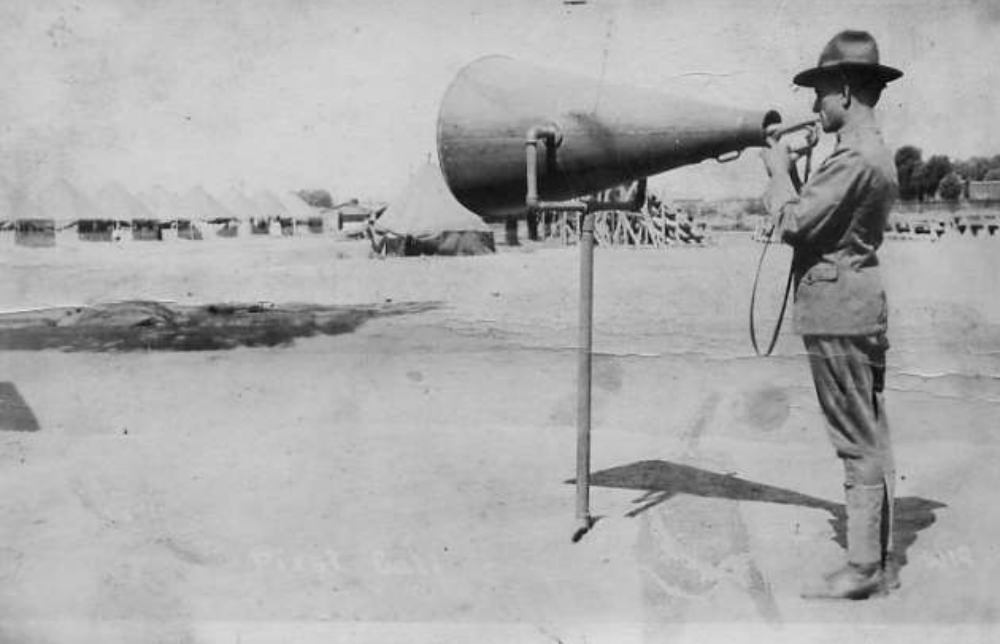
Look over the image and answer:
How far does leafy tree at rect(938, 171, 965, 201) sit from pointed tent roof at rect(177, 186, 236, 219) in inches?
175

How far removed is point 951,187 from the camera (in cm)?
572

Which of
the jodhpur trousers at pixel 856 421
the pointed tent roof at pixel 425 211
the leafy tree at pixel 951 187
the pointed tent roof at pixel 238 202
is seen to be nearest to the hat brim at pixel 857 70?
the jodhpur trousers at pixel 856 421

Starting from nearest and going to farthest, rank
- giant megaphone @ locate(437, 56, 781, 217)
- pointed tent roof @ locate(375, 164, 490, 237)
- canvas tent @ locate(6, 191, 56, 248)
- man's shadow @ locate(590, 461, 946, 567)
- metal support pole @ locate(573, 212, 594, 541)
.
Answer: giant megaphone @ locate(437, 56, 781, 217) → metal support pole @ locate(573, 212, 594, 541) → man's shadow @ locate(590, 461, 946, 567) → canvas tent @ locate(6, 191, 56, 248) → pointed tent roof @ locate(375, 164, 490, 237)

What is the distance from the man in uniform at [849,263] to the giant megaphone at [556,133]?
1.26ft

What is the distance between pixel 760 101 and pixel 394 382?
9.06 feet

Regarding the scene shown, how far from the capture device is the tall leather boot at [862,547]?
3.91m

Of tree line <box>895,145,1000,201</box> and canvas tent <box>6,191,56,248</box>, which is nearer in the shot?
canvas tent <box>6,191,56,248</box>

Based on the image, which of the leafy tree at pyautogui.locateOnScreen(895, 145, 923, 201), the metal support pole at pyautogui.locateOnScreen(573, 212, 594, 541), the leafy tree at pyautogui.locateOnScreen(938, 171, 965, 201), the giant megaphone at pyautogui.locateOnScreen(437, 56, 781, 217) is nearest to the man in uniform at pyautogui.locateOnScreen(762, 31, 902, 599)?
the giant megaphone at pyautogui.locateOnScreen(437, 56, 781, 217)

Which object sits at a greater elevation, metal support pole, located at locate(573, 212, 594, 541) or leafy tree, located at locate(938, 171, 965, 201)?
leafy tree, located at locate(938, 171, 965, 201)

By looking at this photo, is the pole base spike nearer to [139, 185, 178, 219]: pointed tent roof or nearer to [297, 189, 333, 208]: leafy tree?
[297, 189, 333, 208]: leafy tree

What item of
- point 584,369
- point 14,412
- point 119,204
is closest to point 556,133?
point 584,369

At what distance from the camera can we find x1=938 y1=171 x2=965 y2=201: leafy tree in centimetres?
564

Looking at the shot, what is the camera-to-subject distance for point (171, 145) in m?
5.50

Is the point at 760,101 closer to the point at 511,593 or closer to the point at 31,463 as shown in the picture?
the point at 511,593
